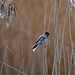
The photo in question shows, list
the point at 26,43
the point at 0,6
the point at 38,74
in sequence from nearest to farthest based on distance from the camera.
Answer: the point at 0,6 → the point at 38,74 → the point at 26,43

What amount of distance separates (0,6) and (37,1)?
1.08 metres

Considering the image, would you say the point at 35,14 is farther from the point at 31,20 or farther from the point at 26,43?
the point at 26,43

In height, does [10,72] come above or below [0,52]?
below

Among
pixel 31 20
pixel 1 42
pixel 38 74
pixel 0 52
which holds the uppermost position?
pixel 31 20

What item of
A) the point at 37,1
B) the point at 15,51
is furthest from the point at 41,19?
the point at 15,51

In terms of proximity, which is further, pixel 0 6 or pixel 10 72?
pixel 10 72

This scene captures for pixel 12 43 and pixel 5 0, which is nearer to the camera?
pixel 5 0

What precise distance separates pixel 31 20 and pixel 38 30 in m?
0.13

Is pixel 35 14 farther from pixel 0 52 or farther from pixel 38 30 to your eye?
pixel 0 52

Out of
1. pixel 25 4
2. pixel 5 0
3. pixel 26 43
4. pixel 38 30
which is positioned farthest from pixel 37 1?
pixel 5 0

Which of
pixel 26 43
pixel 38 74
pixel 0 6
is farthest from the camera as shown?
pixel 26 43

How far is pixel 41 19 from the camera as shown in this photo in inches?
67.2

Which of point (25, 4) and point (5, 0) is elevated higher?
point (25, 4)

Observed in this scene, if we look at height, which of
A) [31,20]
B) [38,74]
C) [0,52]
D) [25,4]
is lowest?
[38,74]
